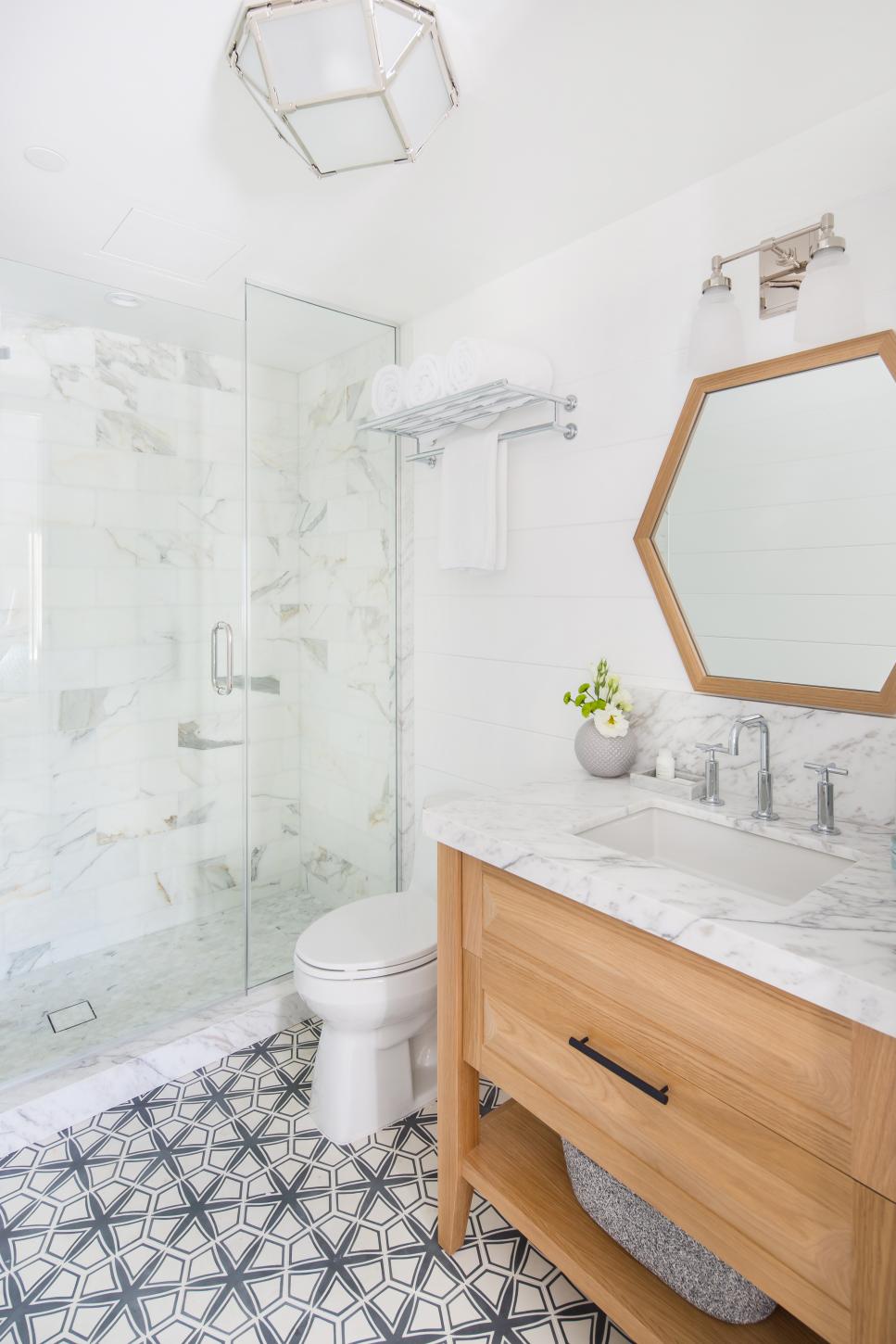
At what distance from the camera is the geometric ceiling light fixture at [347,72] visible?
46.4 inches

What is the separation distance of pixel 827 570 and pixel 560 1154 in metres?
1.33

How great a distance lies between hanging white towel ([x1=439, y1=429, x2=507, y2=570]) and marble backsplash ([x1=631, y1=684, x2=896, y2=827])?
0.61 m

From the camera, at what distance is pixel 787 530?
155cm

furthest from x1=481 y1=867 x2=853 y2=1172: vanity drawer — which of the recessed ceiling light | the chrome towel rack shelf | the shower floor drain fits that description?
the recessed ceiling light

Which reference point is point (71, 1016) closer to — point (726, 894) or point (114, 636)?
point (114, 636)

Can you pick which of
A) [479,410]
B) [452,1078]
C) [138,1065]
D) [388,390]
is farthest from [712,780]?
[138,1065]

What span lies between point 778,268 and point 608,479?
0.58 meters

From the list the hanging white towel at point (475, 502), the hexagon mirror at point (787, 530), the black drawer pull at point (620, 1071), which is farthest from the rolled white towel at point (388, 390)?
the black drawer pull at point (620, 1071)

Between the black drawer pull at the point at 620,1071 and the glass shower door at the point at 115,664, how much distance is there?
60.1 inches

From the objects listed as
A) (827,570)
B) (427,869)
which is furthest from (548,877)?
(427,869)

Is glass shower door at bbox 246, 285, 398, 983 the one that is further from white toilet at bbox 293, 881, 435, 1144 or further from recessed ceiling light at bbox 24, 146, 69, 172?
recessed ceiling light at bbox 24, 146, 69, 172

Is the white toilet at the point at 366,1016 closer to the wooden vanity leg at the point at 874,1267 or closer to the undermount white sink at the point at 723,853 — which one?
the undermount white sink at the point at 723,853

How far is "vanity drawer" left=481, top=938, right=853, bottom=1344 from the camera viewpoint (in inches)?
35.1

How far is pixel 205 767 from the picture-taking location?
2906mm
